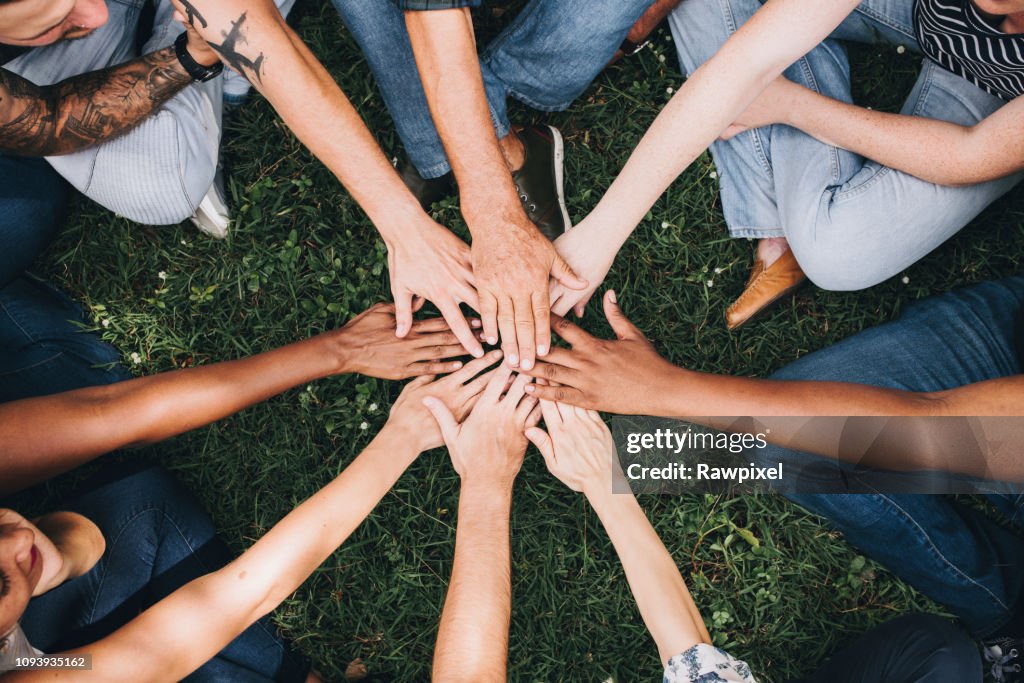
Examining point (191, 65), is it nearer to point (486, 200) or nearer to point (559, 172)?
point (486, 200)

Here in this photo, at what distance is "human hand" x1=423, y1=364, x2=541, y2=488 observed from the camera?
2.55 m

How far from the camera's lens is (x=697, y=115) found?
2227mm

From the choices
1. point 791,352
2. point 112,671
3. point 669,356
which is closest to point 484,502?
point 669,356

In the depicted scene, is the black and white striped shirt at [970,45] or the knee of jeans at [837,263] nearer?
the black and white striped shirt at [970,45]

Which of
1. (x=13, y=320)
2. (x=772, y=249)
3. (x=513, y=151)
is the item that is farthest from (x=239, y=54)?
(x=772, y=249)

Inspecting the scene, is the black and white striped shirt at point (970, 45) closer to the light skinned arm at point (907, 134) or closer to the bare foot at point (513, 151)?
the light skinned arm at point (907, 134)

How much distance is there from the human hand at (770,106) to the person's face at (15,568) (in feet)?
8.77

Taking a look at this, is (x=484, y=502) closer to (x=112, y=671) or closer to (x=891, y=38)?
(x=112, y=671)

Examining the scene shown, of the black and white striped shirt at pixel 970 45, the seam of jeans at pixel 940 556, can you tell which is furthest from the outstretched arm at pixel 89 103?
the seam of jeans at pixel 940 556

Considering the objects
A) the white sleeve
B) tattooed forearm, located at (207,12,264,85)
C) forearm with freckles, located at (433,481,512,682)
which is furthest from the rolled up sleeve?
the white sleeve

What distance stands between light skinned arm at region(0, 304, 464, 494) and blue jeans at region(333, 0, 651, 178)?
708 millimetres

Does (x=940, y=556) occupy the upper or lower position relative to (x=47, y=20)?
lower

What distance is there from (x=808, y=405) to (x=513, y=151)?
149 centimetres

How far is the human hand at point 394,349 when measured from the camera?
2.62 meters
